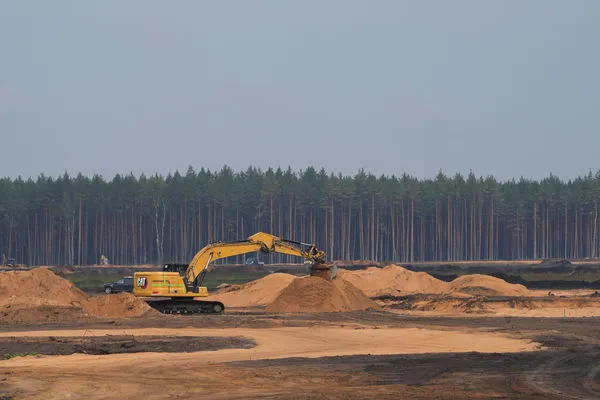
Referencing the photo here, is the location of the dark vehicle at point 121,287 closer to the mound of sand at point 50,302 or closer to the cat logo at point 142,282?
the mound of sand at point 50,302

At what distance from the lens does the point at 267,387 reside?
81.4 ft

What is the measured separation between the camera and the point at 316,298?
57031 mm

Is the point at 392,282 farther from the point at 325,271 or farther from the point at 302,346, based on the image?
the point at 302,346

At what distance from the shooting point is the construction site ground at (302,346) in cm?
2458

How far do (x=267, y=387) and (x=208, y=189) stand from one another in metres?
148

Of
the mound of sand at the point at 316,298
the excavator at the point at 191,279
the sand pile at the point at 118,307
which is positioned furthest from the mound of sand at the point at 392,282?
the sand pile at the point at 118,307

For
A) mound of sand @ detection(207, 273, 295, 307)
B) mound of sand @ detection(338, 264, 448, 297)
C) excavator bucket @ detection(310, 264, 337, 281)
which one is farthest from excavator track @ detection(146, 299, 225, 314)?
mound of sand @ detection(338, 264, 448, 297)

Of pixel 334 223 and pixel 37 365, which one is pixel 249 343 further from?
pixel 334 223

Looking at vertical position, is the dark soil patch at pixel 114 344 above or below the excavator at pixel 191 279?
below

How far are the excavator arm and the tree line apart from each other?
108374mm

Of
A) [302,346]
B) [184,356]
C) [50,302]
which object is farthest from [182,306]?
[184,356]

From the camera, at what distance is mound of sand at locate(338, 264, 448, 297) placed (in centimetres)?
7612

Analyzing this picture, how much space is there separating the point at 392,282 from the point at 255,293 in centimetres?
1364

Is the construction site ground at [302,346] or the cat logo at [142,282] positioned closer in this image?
the construction site ground at [302,346]
